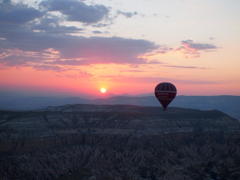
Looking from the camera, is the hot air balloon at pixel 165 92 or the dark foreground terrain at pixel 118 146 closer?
the hot air balloon at pixel 165 92

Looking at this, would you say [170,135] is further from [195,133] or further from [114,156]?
[114,156]

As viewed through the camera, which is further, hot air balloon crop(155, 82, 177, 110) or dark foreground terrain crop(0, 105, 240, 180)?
dark foreground terrain crop(0, 105, 240, 180)

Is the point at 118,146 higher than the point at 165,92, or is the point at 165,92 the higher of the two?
the point at 165,92

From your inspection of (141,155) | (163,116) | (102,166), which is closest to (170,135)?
(163,116)

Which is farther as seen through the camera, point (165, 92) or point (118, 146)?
point (118, 146)

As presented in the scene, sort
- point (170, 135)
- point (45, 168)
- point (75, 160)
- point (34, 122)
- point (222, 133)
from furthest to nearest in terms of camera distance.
→ point (222, 133) → point (170, 135) → point (34, 122) → point (75, 160) → point (45, 168)

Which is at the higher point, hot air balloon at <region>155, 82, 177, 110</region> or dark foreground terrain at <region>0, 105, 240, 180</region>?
hot air balloon at <region>155, 82, 177, 110</region>

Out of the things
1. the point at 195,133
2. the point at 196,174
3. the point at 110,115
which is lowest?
the point at 196,174

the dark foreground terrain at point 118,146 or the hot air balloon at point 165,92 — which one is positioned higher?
the hot air balloon at point 165,92
